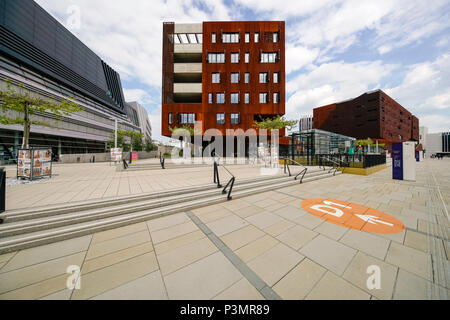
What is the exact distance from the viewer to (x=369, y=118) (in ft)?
162

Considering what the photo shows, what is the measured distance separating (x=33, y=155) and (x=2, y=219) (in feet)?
21.3

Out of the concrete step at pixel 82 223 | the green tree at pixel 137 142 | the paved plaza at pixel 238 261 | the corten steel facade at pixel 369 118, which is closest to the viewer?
the paved plaza at pixel 238 261

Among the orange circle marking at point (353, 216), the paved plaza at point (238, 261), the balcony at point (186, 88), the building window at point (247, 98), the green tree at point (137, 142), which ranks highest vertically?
the balcony at point (186, 88)

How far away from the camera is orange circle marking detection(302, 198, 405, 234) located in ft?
10.7

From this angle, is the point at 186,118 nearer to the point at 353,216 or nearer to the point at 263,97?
the point at 263,97

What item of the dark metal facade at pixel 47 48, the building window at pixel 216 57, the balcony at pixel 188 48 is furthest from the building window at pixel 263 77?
the dark metal facade at pixel 47 48

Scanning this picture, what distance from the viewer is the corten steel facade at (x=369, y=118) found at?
47938mm

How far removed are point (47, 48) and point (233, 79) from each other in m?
34.9

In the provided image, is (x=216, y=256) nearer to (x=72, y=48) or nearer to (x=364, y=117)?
(x=72, y=48)

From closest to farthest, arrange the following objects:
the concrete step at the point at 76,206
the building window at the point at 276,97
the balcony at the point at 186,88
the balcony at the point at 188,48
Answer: the concrete step at the point at 76,206
the building window at the point at 276,97
the balcony at the point at 186,88
the balcony at the point at 188,48

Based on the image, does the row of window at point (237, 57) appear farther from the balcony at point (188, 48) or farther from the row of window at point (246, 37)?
the balcony at point (188, 48)

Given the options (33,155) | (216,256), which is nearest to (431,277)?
(216,256)

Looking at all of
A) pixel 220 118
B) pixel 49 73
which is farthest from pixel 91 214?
pixel 49 73

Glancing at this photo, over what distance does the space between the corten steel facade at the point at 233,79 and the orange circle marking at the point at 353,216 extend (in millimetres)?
19142
